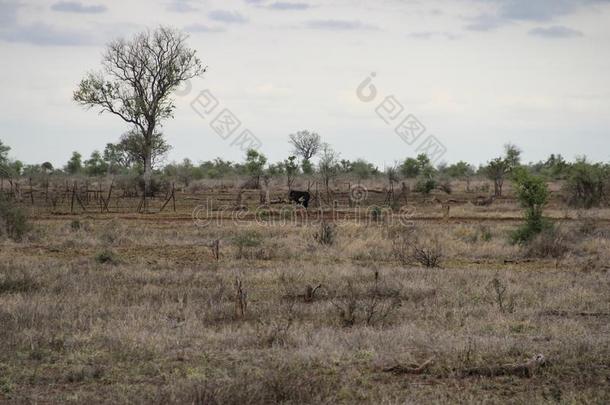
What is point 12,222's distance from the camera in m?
19.7

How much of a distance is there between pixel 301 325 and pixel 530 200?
1230 cm

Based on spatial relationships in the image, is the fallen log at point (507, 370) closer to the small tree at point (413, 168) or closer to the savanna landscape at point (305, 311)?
the savanna landscape at point (305, 311)

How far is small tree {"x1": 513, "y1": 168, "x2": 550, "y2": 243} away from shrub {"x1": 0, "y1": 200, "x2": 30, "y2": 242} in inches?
533

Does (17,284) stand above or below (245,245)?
below

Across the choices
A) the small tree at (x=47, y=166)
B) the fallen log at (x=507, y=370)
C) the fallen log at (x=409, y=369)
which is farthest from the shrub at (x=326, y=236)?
the small tree at (x=47, y=166)

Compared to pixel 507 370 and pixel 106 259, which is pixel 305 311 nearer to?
pixel 507 370

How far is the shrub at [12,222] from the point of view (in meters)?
19.5

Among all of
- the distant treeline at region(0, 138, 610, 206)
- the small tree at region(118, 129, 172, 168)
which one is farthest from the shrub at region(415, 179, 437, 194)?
the small tree at region(118, 129, 172, 168)

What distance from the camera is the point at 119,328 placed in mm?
8656

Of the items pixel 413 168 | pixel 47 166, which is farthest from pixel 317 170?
pixel 47 166

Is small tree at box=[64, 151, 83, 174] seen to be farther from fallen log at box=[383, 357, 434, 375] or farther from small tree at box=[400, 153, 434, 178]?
fallen log at box=[383, 357, 434, 375]

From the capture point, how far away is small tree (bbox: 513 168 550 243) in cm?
1852

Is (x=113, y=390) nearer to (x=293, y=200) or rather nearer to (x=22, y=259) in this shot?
(x=22, y=259)

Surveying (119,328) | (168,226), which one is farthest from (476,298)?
(168,226)
